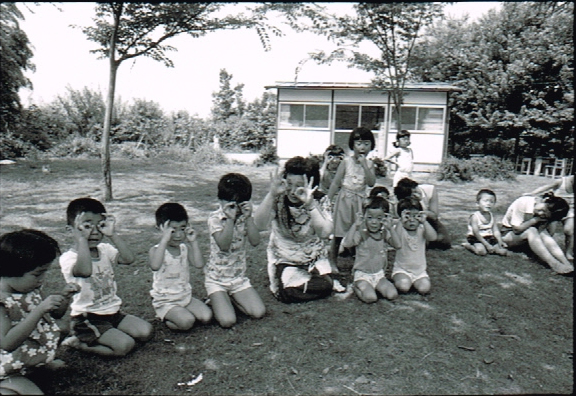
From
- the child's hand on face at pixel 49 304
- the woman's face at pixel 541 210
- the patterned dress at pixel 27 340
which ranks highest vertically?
the woman's face at pixel 541 210

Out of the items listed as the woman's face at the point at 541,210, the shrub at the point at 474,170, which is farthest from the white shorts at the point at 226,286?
the shrub at the point at 474,170

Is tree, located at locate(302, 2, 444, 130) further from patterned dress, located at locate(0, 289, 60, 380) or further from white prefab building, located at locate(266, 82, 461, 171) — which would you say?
patterned dress, located at locate(0, 289, 60, 380)

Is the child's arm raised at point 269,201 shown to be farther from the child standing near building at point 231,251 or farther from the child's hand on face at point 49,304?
the child's hand on face at point 49,304

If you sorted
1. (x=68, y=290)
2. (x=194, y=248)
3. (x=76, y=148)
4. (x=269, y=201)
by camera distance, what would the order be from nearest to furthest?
(x=68, y=290) → (x=194, y=248) → (x=269, y=201) → (x=76, y=148)

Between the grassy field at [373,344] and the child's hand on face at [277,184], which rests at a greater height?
the child's hand on face at [277,184]

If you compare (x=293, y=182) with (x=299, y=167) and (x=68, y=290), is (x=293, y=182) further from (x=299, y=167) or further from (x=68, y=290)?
(x=68, y=290)

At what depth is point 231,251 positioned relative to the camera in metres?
3.68

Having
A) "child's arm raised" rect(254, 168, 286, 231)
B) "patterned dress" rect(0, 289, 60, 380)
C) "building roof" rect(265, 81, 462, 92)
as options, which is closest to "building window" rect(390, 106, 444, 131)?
"building roof" rect(265, 81, 462, 92)

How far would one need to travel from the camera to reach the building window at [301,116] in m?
17.5

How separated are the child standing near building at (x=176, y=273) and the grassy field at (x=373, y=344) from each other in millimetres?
124

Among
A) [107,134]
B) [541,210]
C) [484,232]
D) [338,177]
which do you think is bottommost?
[484,232]

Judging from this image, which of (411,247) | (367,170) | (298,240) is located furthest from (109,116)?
(411,247)

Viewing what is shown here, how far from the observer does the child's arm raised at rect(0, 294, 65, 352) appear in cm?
225

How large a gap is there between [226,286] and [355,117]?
14651 mm
